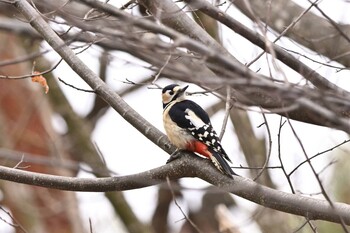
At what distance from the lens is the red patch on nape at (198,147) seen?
4605mm

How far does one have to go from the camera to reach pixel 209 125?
4.96 meters

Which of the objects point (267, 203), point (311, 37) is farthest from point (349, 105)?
point (311, 37)

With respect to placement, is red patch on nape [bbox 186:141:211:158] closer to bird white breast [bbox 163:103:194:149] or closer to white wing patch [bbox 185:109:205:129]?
bird white breast [bbox 163:103:194:149]

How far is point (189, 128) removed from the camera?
16.3ft

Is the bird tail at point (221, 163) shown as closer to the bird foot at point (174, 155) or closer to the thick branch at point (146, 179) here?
the thick branch at point (146, 179)

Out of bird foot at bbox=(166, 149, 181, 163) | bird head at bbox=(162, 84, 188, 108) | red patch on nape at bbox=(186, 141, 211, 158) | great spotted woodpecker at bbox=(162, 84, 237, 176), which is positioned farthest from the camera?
bird head at bbox=(162, 84, 188, 108)

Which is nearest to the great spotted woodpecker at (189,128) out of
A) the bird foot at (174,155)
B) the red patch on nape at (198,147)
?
the red patch on nape at (198,147)

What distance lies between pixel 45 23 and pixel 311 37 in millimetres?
1833

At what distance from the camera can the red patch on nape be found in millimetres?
4605

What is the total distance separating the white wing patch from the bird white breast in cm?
10

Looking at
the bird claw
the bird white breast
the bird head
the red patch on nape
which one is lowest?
the bird claw

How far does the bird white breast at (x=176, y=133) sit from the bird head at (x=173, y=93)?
150mm

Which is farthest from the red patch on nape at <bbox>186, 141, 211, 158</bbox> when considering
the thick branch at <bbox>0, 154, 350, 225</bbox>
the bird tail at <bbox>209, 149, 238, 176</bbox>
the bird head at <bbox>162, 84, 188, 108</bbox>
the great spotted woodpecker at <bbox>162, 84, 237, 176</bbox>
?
the bird head at <bbox>162, 84, 188, 108</bbox>

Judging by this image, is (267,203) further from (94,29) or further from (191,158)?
(94,29)
